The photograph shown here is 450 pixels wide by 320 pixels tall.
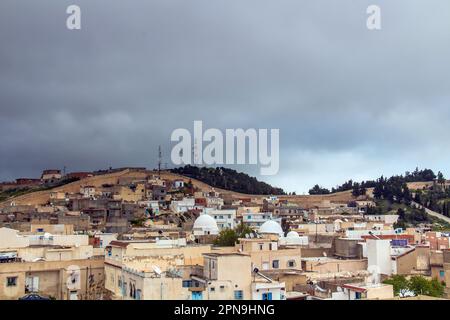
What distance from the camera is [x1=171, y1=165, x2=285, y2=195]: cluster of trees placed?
4841cm

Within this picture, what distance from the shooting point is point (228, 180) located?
50.6 meters

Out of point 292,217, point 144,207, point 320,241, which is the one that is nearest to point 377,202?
point 292,217

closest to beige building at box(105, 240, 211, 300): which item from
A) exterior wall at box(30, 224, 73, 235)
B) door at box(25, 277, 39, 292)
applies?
door at box(25, 277, 39, 292)

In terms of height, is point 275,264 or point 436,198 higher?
point 436,198

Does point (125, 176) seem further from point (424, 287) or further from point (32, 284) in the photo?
point (424, 287)

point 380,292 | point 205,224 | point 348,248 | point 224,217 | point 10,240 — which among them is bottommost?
point 380,292

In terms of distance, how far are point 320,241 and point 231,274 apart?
920 centimetres

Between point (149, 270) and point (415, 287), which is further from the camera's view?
point (415, 287)

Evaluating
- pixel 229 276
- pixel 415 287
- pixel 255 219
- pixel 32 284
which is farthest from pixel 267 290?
pixel 255 219

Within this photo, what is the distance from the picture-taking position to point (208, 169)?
173 ft

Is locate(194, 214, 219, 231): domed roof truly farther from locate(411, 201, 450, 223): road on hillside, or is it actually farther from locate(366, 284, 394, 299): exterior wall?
locate(411, 201, 450, 223): road on hillside
